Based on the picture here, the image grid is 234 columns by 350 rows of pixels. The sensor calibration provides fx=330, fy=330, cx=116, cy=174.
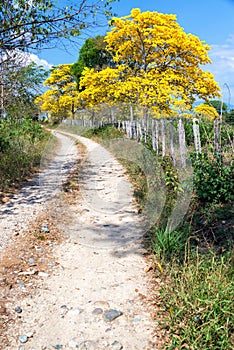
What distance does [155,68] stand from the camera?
15.3 m

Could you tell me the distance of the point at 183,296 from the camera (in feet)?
10.0

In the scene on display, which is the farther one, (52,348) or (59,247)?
(59,247)

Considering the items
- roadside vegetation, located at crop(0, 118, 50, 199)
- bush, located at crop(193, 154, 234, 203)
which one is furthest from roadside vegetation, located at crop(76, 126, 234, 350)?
roadside vegetation, located at crop(0, 118, 50, 199)

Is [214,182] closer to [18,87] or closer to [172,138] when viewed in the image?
[172,138]

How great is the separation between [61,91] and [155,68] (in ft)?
65.2

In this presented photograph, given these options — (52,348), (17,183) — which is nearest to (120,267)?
(52,348)

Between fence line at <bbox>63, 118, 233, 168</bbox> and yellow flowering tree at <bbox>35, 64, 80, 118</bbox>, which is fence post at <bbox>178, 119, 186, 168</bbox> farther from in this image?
yellow flowering tree at <bbox>35, 64, 80, 118</bbox>

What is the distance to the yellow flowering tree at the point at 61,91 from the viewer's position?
31672 millimetres

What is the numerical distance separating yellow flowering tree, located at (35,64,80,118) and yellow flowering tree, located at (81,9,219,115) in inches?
634

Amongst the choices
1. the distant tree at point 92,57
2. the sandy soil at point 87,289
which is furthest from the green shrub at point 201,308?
the distant tree at point 92,57

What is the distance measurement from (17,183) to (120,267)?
4982 mm

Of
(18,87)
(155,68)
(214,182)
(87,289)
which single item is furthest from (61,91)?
(87,289)

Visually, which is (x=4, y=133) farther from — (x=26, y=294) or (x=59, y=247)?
(x=26, y=294)

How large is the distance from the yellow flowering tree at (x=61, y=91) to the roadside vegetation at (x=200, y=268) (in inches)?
1052
